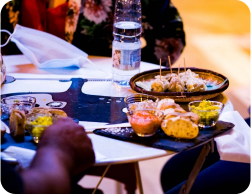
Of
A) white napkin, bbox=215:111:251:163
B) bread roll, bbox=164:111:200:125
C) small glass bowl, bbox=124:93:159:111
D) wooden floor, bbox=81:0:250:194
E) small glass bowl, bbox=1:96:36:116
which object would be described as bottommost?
wooden floor, bbox=81:0:250:194

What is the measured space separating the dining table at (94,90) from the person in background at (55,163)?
62mm

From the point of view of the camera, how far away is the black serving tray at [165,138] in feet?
3.23

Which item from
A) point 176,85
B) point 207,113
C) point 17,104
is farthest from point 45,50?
point 207,113

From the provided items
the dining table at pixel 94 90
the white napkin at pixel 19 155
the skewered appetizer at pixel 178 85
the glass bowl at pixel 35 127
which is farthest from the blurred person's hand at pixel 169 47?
the white napkin at pixel 19 155

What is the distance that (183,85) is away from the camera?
4.42 feet

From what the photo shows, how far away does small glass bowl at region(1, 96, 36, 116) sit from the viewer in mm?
1148

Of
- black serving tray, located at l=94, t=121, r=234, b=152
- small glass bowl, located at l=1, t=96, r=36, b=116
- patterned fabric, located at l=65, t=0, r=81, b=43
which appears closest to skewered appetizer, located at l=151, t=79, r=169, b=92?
black serving tray, located at l=94, t=121, r=234, b=152

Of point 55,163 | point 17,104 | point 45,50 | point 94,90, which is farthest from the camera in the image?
point 45,50

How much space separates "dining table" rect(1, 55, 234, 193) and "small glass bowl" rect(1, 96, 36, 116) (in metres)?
0.08

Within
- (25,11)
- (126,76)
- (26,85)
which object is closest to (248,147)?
(126,76)

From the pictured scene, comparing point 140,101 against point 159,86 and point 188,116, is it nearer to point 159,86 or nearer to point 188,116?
point 159,86

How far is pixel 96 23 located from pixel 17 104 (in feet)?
2.94

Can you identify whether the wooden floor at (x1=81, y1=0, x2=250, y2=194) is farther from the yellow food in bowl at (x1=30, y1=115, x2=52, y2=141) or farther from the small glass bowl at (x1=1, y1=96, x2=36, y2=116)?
the yellow food in bowl at (x1=30, y1=115, x2=52, y2=141)

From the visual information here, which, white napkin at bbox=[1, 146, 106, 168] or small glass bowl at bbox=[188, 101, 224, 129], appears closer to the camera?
white napkin at bbox=[1, 146, 106, 168]
